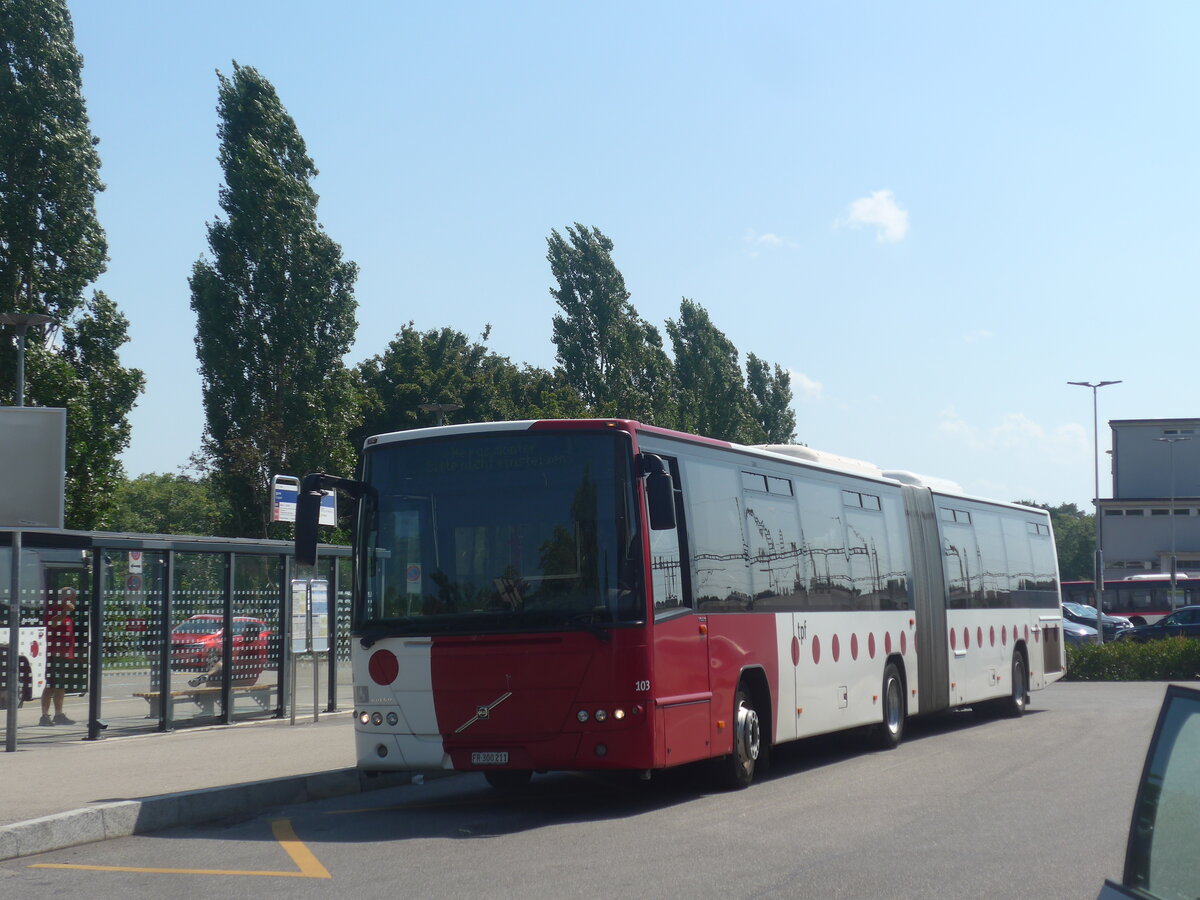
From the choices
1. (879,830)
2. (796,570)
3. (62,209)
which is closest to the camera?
(879,830)

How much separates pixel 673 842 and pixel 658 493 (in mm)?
2627

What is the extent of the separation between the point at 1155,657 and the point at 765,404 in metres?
41.5

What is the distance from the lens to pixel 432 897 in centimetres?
762

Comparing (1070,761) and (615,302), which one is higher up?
(615,302)

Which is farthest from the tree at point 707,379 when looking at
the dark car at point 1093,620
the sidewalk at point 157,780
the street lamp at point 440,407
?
the sidewalk at point 157,780

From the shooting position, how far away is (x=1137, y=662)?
32750mm

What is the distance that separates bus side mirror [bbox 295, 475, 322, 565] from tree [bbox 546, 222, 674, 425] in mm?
42910

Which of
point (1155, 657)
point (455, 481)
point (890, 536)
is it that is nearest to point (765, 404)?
point (1155, 657)

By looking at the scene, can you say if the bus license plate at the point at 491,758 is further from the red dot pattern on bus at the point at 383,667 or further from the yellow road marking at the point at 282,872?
the yellow road marking at the point at 282,872

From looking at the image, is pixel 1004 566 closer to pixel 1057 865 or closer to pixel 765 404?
pixel 1057 865

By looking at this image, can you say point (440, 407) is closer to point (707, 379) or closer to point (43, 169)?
point (43, 169)

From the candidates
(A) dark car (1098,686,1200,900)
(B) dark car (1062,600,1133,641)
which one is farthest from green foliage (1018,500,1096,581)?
(A) dark car (1098,686,1200,900)

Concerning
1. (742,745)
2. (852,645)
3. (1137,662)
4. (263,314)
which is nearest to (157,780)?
(742,745)

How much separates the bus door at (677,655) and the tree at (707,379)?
49547mm
